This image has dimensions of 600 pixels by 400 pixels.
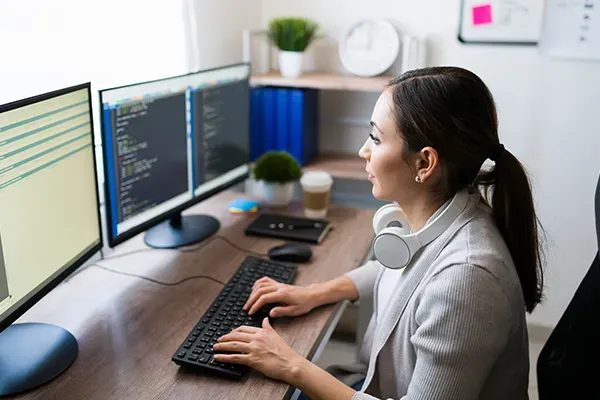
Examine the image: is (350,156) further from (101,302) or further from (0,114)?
(0,114)

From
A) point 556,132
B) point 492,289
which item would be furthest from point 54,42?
point 556,132

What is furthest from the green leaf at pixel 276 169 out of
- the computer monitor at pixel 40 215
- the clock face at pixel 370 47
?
the computer monitor at pixel 40 215

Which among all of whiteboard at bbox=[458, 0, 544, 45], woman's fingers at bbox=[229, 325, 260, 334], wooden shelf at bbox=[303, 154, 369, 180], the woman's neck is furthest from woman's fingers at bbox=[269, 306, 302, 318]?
whiteboard at bbox=[458, 0, 544, 45]

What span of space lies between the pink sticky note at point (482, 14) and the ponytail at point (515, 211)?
125 centimetres

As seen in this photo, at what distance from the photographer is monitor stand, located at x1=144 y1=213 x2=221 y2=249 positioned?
1.66 m

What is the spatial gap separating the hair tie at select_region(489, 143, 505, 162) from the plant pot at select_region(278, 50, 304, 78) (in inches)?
48.4

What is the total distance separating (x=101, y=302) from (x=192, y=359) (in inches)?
14.2

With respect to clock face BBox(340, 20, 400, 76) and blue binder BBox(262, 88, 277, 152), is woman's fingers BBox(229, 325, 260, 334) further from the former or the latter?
clock face BBox(340, 20, 400, 76)

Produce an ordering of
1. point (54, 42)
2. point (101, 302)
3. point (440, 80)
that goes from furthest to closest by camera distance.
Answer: point (54, 42) → point (101, 302) → point (440, 80)

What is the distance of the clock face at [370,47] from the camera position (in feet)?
7.34

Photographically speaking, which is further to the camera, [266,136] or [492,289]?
[266,136]

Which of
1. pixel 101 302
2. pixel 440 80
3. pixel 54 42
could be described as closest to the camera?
pixel 440 80

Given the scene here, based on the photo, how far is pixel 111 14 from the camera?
5.57 feet

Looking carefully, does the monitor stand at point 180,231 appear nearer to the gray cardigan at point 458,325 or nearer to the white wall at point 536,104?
the gray cardigan at point 458,325
